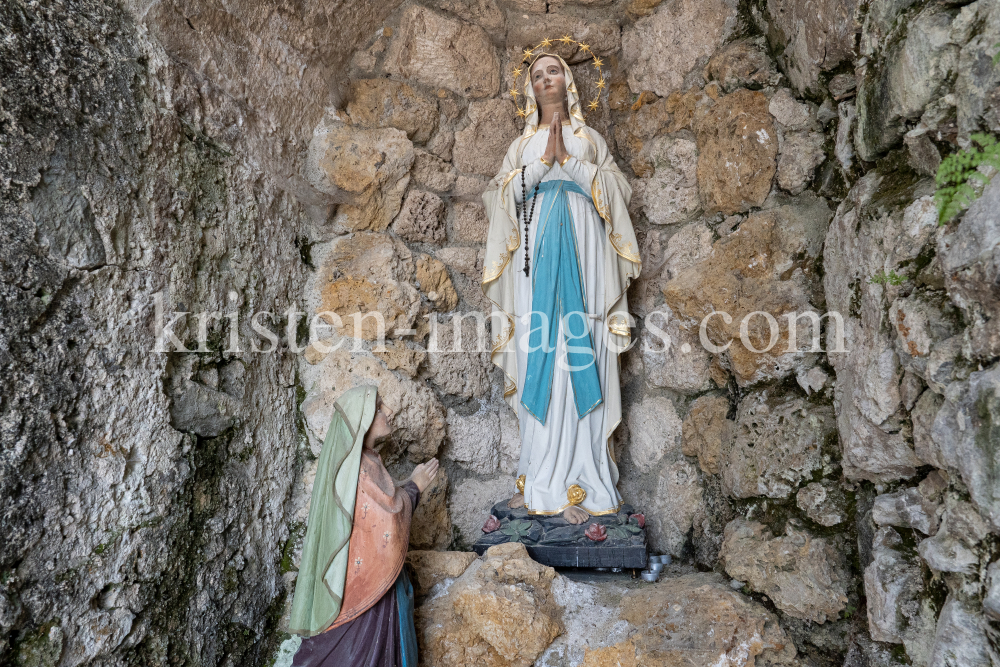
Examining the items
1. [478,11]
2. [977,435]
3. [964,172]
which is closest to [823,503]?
[977,435]

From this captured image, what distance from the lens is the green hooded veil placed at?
6.73ft

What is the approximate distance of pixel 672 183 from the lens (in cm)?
331

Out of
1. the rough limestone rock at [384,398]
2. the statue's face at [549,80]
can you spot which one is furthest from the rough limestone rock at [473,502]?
the statue's face at [549,80]

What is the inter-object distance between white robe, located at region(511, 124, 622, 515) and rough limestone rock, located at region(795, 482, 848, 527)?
29.5 inches

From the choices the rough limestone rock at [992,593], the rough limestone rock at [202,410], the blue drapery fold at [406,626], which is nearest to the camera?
the rough limestone rock at [992,593]

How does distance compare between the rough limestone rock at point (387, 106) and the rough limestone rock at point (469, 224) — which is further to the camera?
the rough limestone rock at point (469, 224)

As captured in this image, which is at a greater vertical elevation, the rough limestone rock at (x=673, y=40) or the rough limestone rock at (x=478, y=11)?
the rough limestone rock at (x=478, y=11)

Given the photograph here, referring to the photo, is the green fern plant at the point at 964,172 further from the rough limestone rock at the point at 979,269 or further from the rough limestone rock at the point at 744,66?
the rough limestone rock at the point at 744,66

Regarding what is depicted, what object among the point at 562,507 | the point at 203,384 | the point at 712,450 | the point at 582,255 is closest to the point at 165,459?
the point at 203,384

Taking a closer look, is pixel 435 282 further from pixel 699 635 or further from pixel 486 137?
pixel 699 635

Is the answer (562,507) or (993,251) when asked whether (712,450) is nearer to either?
(562,507)

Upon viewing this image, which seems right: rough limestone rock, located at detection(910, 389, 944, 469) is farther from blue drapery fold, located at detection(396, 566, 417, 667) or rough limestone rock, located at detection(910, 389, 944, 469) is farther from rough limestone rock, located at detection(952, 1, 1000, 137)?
blue drapery fold, located at detection(396, 566, 417, 667)

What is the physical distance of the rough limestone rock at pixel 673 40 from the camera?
331 centimetres

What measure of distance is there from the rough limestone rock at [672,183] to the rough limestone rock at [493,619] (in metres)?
1.75
